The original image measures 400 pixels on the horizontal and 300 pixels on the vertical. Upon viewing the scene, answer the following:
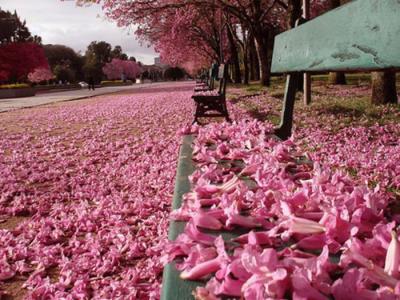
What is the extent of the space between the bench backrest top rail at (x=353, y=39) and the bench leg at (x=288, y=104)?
0.60 m

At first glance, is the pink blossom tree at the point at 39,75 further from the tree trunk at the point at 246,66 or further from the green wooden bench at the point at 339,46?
the green wooden bench at the point at 339,46

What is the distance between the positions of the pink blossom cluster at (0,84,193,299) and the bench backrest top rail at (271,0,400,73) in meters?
1.37

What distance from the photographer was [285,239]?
1628 mm

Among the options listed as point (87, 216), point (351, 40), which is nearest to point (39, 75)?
point (87, 216)

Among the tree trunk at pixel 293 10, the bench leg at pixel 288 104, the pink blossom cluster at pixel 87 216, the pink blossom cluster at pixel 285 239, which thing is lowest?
the pink blossom cluster at pixel 87 216

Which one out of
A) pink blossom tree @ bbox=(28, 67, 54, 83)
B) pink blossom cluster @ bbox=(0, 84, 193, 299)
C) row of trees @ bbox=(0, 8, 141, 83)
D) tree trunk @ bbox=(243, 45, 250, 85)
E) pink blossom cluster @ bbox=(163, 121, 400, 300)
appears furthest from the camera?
pink blossom tree @ bbox=(28, 67, 54, 83)

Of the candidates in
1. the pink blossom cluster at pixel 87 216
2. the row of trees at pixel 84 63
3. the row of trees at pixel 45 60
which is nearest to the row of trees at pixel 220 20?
the pink blossom cluster at pixel 87 216

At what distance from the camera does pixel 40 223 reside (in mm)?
4164

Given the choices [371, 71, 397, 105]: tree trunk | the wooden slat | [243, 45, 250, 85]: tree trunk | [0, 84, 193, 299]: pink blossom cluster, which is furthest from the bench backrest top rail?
[243, 45, 250, 85]: tree trunk

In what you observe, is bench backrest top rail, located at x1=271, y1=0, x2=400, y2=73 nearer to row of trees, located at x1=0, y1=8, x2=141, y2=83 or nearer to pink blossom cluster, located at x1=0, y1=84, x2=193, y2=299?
pink blossom cluster, located at x1=0, y1=84, x2=193, y2=299

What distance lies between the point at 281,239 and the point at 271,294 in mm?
464

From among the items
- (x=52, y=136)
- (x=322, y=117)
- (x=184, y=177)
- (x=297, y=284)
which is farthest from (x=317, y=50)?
(x=52, y=136)

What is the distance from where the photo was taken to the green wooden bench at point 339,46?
1417 millimetres

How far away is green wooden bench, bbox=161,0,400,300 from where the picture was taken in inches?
55.8
